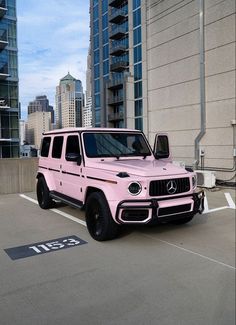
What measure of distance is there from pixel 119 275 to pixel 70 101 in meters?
1.85

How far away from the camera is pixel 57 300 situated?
2.79m

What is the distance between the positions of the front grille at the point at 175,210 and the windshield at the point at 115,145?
1.33 m

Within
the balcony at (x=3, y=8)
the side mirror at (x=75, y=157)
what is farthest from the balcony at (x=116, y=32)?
the balcony at (x=3, y=8)

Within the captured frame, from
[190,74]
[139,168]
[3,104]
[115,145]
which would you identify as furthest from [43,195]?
[3,104]

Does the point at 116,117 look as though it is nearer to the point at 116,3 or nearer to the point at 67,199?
the point at 67,199

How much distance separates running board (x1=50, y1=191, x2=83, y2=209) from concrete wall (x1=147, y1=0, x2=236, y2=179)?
2299 mm

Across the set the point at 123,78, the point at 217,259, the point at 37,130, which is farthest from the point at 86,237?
the point at 123,78

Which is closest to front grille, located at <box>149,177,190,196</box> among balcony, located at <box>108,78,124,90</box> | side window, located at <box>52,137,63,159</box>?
side window, located at <box>52,137,63,159</box>

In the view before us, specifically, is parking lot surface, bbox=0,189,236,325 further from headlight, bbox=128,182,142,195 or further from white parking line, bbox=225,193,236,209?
headlight, bbox=128,182,142,195

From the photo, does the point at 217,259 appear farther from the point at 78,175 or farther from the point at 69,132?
the point at 69,132

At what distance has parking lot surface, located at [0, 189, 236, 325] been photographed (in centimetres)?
250

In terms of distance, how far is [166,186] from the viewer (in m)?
4.18

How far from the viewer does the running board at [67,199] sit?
504 cm

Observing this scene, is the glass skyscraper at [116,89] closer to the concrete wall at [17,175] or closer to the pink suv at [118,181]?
the concrete wall at [17,175]
